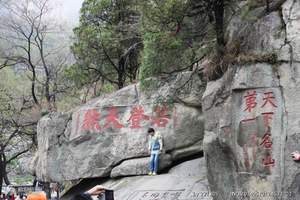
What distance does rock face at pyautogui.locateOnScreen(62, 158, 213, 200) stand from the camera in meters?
10.2

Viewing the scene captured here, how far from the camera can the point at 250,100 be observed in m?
7.78

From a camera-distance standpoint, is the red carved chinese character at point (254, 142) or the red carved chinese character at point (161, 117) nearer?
the red carved chinese character at point (254, 142)

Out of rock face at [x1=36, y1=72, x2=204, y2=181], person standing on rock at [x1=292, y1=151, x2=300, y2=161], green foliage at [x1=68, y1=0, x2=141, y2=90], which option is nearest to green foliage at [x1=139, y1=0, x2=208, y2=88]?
rock face at [x1=36, y1=72, x2=204, y2=181]

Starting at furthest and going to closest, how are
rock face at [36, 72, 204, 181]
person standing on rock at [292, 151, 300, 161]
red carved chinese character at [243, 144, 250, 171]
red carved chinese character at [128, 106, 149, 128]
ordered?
red carved chinese character at [128, 106, 149, 128] < rock face at [36, 72, 204, 181] < red carved chinese character at [243, 144, 250, 171] < person standing on rock at [292, 151, 300, 161]

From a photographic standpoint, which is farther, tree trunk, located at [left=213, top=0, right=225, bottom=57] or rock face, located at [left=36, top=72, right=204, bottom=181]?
rock face, located at [left=36, top=72, right=204, bottom=181]

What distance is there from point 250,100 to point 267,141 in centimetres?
76

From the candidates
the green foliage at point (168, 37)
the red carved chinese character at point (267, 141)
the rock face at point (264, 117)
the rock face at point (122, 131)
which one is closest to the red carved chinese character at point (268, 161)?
the rock face at point (264, 117)

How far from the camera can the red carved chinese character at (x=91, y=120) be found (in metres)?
13.1

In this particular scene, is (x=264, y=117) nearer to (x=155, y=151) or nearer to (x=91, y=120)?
(x=155, y=151)

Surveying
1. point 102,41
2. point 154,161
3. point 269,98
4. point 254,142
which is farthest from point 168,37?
point 102,41

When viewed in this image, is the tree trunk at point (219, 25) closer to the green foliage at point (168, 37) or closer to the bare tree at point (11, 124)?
the green foliage at point (168, 37)

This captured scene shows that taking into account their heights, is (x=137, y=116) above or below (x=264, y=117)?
above

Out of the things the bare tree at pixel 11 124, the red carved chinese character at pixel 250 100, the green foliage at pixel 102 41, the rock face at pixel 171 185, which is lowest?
the rock face at pixel 171 185

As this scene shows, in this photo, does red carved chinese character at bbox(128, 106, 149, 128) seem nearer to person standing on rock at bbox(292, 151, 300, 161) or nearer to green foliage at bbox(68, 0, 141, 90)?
green foliage at bbox(68, 0, 141, 90)
